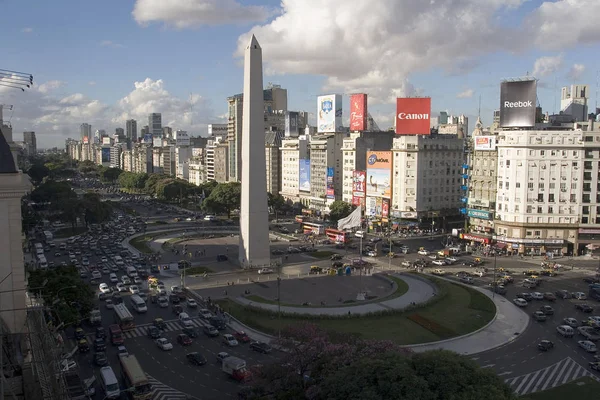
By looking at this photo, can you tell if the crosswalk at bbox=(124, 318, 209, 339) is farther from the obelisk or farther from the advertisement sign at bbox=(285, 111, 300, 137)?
the advertisement sign at bbox=(285, 111, 300, 137)

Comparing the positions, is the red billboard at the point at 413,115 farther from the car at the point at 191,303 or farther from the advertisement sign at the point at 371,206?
the car at the point at 191,303

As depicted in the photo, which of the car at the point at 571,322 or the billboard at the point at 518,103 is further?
the billboard at the point at 518,103

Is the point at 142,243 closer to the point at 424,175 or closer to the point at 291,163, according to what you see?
the point at 424,175

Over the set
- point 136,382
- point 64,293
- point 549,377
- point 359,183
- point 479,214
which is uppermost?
point 359,183

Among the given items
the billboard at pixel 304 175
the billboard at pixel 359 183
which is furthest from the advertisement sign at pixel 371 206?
the billboard at pixel 304 175

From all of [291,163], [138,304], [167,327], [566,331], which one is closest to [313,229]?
[291,163]
